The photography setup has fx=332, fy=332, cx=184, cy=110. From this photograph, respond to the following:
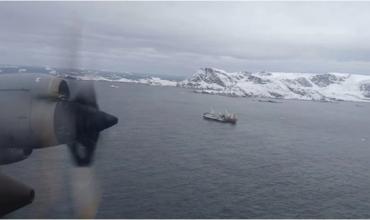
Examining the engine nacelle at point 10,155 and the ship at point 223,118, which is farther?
the ship at point 223,118

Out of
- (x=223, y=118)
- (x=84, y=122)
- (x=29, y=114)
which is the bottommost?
(x=223, y=118)

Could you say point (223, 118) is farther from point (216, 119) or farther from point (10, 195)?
point (10, 195)

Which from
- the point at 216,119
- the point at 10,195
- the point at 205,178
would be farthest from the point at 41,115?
the point at 216,119

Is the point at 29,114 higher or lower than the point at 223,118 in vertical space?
higher

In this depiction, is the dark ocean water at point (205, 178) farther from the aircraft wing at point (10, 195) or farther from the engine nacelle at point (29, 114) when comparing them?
the aircraft wing at point (10, 195)

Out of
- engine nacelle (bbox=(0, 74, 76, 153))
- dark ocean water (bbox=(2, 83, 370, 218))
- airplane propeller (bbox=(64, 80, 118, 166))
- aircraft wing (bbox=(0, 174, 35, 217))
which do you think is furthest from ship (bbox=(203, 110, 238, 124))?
aircraft wing (bbox=(0, 174, 35, 217))

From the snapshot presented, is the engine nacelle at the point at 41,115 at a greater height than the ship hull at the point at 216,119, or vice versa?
the engine nacelle at the point at 41,115

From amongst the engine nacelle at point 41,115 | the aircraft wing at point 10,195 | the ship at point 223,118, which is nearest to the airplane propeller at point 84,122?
the engine nacelle at point 41,115

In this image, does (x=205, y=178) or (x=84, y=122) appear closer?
(x=84, y=122)

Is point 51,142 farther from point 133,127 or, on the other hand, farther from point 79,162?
point 133,127

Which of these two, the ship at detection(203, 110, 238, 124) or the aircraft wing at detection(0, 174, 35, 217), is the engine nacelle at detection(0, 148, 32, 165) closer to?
the aircraft wing at detection(0, 174, 35, 217)

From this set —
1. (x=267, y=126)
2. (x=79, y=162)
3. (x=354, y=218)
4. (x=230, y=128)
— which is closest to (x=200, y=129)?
(x=230, y=128)
